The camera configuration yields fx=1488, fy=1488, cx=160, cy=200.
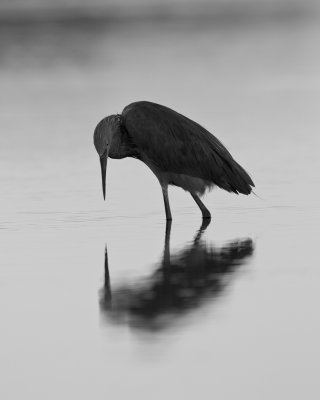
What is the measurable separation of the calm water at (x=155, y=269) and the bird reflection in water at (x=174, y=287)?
0.01 meters

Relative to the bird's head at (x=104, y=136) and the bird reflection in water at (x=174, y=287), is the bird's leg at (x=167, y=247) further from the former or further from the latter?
the bird's head at (x=104, y=136)

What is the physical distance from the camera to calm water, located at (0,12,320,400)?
22.2ft

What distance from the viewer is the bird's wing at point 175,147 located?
12.8m

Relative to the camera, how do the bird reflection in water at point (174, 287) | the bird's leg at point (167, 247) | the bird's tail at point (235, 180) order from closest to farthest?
1. the bird reflection in water at point (174, 287)
2. the bird's leg at point (167, 247)
3. the bird's tail at point (235, 180)

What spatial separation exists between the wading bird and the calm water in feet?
1.08

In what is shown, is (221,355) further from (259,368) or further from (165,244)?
(165,244)

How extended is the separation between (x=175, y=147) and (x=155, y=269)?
11.4 feet

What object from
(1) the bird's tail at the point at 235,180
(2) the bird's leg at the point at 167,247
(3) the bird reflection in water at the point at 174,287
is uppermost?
(1) the bird's tail at the point at 235,180

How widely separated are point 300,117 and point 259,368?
15.9m

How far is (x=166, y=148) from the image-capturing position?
12.8 m

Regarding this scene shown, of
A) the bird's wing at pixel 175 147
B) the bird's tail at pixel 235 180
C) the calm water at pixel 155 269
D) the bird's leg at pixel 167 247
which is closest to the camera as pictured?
the calm water at pixel 155 269

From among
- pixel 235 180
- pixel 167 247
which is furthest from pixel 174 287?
pixel 235 180

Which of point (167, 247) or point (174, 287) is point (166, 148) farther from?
point (174, 287)

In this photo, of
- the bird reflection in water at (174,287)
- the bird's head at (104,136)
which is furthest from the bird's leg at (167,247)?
the bird's head at (104,136)
